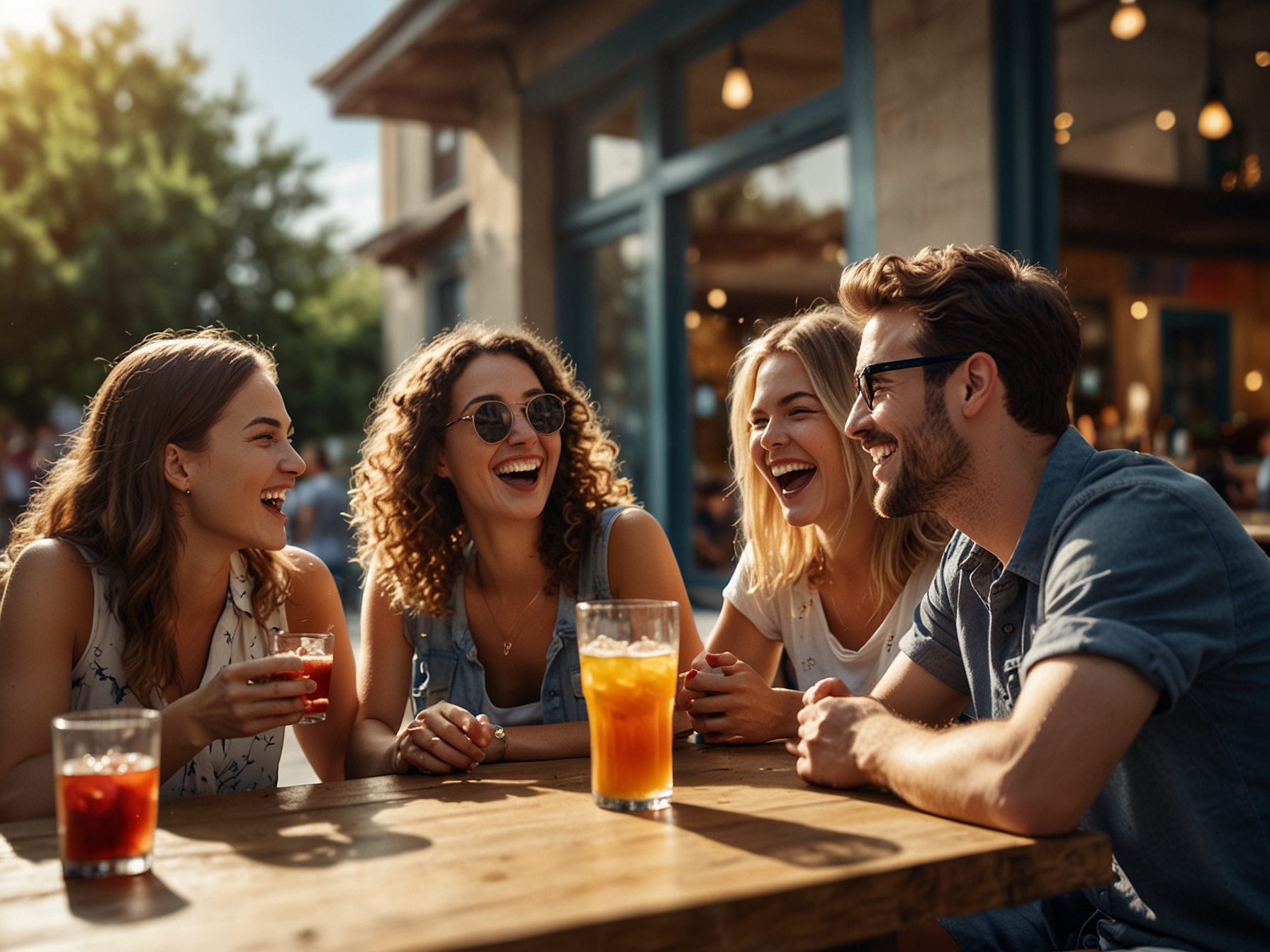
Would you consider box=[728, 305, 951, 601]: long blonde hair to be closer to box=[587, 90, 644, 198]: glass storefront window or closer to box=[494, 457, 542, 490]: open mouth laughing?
box=[494, 457, 542, 490]: open mouth laughing

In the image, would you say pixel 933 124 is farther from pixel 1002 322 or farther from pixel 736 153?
pixel 1002 322

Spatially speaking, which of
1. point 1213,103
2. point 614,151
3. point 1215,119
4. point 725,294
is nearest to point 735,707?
point 725,294

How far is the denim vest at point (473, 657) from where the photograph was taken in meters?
2.54

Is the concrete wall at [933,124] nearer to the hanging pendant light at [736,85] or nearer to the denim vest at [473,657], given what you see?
the hanging pendant light at [736,85]

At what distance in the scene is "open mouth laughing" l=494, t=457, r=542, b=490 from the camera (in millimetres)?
2678

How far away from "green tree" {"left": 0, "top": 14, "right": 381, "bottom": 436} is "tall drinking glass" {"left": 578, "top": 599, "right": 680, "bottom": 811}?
19.6m

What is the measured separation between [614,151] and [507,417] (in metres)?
5.63

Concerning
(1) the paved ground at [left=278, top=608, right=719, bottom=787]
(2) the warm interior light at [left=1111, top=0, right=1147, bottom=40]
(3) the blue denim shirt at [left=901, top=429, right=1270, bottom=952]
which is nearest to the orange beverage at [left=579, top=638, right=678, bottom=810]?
(3) the blue denim shirt at [left=901, top=429, right=1270, bottom=952]

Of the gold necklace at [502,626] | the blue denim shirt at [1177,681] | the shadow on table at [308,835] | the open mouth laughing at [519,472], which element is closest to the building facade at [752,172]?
the open mouth laughing at [519,472]

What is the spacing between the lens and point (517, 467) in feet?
8.78

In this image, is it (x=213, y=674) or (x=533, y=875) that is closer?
(x=533, y=875)

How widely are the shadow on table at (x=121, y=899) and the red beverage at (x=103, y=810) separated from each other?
0.11 ft

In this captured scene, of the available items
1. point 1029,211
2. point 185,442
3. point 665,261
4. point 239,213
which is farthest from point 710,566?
point 239,213

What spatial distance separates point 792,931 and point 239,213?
79.4 feet
